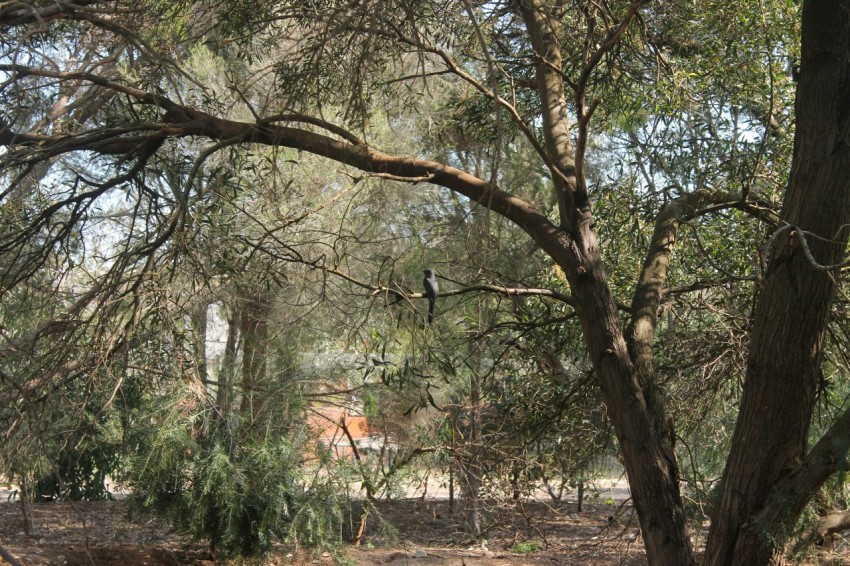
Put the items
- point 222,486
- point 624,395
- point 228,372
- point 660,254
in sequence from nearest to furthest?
point 624,395 < point 660,254 < point 222,486 < point 228,372

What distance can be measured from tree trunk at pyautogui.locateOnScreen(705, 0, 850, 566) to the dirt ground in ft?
7.87

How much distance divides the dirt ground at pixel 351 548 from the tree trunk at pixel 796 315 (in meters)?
2.40

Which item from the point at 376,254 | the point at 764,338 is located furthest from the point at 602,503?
the point at 764,338

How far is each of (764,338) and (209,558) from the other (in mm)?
6479

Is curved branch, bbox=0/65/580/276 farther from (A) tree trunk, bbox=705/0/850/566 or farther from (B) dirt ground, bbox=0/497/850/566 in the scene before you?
(B) dirt ground, bbox=0/497/850/566

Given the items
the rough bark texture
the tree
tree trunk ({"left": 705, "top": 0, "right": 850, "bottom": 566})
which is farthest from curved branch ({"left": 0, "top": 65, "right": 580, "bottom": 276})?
tree trunk ({"left": 705, "top": 0, "right": 850, "bottom": 566})

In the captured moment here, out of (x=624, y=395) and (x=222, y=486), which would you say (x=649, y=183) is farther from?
(x=222, y=486)

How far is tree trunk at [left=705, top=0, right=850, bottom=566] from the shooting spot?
13.2ft

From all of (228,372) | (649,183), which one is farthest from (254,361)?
(649,183)

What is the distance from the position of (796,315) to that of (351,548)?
271 inches

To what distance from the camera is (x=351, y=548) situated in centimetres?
967

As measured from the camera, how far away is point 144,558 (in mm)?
8438

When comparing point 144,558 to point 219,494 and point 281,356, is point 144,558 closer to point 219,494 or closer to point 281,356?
point 219,494

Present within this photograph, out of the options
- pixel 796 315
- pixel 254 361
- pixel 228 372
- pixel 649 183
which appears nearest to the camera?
pixel 796 315
